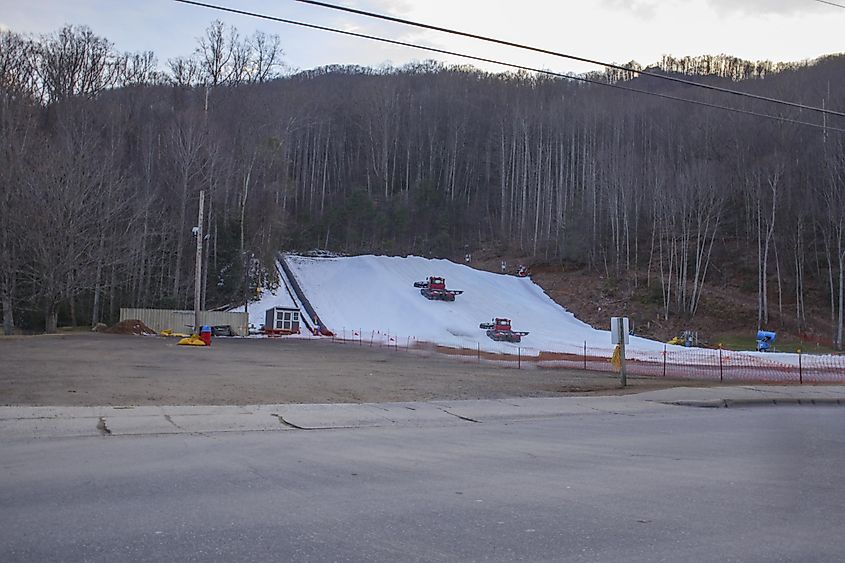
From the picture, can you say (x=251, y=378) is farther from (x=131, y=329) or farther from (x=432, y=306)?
(x=432, y=306)

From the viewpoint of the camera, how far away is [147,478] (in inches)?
326

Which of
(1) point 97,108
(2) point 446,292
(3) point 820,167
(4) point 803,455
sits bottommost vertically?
(4) point 803,455

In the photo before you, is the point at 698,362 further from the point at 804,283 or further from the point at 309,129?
the point at 309,129

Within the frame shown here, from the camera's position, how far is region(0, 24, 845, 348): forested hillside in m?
52.1

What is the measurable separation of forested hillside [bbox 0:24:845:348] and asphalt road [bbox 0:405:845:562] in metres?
43.4

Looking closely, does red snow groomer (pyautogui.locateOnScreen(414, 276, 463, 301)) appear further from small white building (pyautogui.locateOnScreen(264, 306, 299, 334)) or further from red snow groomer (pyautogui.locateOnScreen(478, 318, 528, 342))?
small white building (pyautogui.locateOnScreen(264, 306, 299, 334))

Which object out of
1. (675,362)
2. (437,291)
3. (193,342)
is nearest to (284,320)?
(437,291)

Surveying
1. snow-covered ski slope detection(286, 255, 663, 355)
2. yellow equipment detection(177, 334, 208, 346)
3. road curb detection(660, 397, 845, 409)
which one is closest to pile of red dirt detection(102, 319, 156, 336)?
yellow equipment detection(177, 334, 208, 346)

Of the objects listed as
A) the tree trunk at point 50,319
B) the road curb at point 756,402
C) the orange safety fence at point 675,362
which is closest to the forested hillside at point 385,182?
the tree trunk at point 50,319

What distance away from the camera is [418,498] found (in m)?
7.62

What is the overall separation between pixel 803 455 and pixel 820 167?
64.3 meters

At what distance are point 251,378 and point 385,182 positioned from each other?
244 ft

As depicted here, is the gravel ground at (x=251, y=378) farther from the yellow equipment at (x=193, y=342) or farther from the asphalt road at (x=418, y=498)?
the asphalt road at (x=418, y=498)

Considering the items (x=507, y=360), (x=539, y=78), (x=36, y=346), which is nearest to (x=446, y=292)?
(x=507, y=360)
